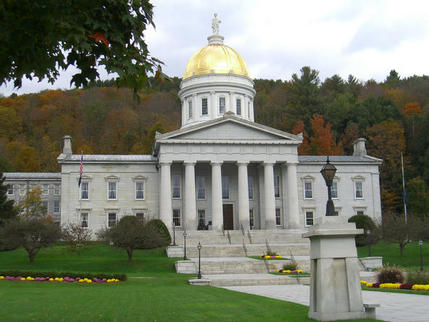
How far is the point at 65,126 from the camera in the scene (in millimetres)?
104062

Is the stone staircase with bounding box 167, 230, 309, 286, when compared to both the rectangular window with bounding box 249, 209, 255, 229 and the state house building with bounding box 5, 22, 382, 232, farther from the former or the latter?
the rectangular window with bounding box 249, 209, 255, 229

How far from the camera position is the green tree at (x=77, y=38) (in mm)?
8852

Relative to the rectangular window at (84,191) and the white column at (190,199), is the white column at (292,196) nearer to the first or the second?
the white column at (190,199)

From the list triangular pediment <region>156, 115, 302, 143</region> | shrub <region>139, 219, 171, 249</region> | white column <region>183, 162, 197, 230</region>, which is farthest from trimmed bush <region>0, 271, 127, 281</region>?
triangular pediment <region>156, 115, 302, 143</region>

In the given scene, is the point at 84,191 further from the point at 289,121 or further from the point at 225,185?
the point at 289,121

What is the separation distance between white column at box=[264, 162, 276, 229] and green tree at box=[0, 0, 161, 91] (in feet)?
162

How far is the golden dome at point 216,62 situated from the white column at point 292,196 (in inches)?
639

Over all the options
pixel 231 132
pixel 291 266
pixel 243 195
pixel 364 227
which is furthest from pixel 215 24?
pixel 291 266

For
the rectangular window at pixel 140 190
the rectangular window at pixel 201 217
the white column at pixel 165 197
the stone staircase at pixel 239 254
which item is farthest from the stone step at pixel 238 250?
the rectangular window at pixel 140 190

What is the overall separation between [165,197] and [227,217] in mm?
9144

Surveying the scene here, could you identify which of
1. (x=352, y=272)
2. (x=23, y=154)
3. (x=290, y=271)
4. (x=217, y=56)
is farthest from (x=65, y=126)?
(x=352, y=272)

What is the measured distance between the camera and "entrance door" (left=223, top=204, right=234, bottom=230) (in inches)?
2463

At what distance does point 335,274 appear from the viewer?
14.5m

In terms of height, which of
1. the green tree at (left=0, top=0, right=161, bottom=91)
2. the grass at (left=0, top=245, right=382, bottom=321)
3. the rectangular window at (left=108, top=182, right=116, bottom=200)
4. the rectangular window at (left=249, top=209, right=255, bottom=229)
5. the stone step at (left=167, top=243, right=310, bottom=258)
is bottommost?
the grass at (left=0, top=245, right=382, bottom=321)
